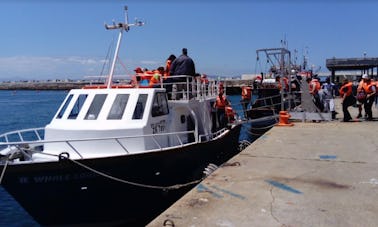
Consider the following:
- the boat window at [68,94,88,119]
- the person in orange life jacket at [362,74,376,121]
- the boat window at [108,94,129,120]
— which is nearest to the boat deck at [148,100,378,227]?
the boat window at [108,94,129,120]

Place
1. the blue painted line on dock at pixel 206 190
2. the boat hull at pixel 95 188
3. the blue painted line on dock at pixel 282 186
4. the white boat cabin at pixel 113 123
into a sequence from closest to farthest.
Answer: the blue painted line on dock at pixel 206 190, the blue painted line on dock at pixel 282 186, the boat hull at pixel 95 188, the white boat cabin at pixel 113 123

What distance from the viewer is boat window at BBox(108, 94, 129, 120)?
8.69 metres

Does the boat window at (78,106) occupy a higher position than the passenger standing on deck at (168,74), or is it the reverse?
the passenger standing on deck at (168,74)

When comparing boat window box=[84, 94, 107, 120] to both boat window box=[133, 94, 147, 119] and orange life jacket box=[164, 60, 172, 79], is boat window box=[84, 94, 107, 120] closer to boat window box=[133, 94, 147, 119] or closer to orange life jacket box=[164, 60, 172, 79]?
boat window box=[133, 94, 147, 119]

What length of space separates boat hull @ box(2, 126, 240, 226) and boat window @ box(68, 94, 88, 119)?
2.45 m

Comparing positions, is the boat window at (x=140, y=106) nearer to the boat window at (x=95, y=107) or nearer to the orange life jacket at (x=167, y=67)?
the boat window at (x=95, y=107)

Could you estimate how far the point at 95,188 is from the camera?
7.36 m

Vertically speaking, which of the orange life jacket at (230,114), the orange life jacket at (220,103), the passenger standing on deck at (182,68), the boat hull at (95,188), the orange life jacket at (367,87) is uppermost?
the passenger standing on deck at (182,68)

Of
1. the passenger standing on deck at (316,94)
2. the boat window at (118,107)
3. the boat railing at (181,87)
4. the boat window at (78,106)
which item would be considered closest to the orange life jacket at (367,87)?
the passenger standing on deck at (316,94)

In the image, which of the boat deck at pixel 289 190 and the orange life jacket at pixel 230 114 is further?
the orange life jacket at pixel 230 114

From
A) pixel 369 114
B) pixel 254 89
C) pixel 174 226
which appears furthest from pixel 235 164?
pixel 254 89

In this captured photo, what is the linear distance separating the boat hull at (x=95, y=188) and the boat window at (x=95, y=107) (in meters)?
1.73

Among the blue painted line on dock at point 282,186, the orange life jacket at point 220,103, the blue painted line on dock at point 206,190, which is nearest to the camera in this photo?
the blue painted line on dock at point 206,190

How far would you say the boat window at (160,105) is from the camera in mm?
9172
